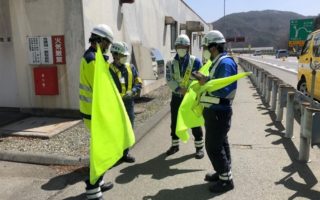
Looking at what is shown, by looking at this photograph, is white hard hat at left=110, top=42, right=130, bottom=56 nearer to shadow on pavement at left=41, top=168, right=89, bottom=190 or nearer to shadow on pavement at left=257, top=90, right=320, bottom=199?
shadow on pavement at left=41, top=168, right=89, bottom=190

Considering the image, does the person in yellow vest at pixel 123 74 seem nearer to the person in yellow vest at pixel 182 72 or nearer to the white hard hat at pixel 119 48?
the white hard hat at pixel 119 48

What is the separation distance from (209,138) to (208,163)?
1.30m

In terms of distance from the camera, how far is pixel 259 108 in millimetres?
10453

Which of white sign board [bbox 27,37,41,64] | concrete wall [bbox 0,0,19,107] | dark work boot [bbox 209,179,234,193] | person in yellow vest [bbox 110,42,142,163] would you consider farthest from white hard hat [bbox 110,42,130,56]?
concrete wall [bbox 0,0,19,107]

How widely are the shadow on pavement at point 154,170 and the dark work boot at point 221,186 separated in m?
0.81

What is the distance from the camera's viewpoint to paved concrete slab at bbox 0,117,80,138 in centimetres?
701

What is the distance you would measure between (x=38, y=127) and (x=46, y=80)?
1389 mm

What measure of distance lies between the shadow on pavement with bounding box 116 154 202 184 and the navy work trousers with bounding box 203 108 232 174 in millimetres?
934

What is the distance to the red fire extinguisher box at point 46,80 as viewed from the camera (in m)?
8.28

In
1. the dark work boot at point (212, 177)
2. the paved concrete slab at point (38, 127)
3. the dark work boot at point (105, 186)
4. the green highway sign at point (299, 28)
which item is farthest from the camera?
the green highway sign at point (299, 28)

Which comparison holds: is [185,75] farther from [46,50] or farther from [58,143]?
[46,50]

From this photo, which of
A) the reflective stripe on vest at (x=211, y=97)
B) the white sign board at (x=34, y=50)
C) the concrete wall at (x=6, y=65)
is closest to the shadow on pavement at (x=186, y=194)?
the reflective stripe on vest at (x=211, y=97)

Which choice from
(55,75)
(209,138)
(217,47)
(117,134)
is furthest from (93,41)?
(55,75)

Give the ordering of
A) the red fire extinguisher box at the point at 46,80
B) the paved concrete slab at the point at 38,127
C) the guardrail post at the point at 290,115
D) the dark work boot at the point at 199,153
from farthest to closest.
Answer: the red fire extinguisher box at the point at 46,80 → the paved concrete slab at the point at 38,127 → the guardrail post at the point at 290,115 → the dark work boot at the point at 199,153
